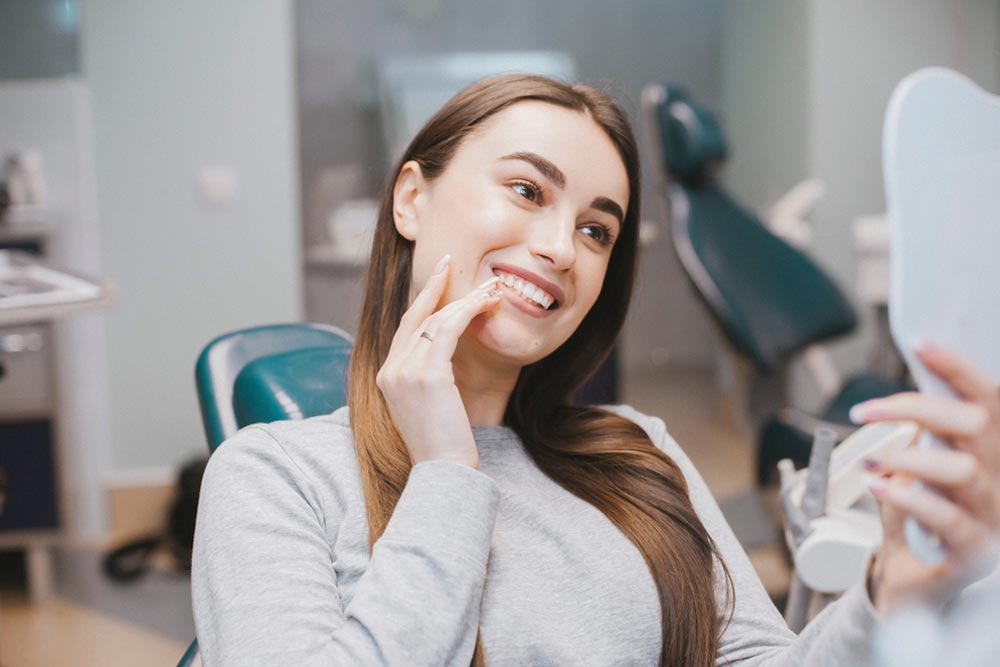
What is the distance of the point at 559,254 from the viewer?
1013 mm

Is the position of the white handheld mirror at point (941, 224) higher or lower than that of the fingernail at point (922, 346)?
higher

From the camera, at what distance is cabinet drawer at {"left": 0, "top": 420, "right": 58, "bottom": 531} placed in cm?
270

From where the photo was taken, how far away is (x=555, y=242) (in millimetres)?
1019

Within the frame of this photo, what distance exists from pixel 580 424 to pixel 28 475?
6.76 ft

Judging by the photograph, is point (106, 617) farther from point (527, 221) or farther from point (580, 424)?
point (527, 221)

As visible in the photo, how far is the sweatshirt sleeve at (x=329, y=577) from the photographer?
795 mm

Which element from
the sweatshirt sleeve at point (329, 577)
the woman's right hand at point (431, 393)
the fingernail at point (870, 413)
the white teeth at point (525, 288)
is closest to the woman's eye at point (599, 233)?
the white teeth at point (525, 288)

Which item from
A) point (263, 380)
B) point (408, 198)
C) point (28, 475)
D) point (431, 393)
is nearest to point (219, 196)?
point (28, 475)

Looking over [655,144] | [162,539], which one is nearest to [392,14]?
[655,144]

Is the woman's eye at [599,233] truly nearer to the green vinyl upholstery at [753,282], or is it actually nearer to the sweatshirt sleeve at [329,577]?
the sweatshirt sleeve at [329,577]

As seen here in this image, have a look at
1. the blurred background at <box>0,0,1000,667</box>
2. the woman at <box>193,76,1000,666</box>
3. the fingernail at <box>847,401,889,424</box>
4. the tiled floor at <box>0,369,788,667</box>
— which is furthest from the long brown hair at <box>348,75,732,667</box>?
the tiled floor at <box>0,369,788,667</box>

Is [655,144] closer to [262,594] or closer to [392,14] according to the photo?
[392,14]

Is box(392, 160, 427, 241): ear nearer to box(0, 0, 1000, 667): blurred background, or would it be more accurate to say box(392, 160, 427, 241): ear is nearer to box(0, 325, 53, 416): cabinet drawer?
box(0, 0, 1000, 667): blurred background

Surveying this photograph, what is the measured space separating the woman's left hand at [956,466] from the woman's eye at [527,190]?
54 centimetres
